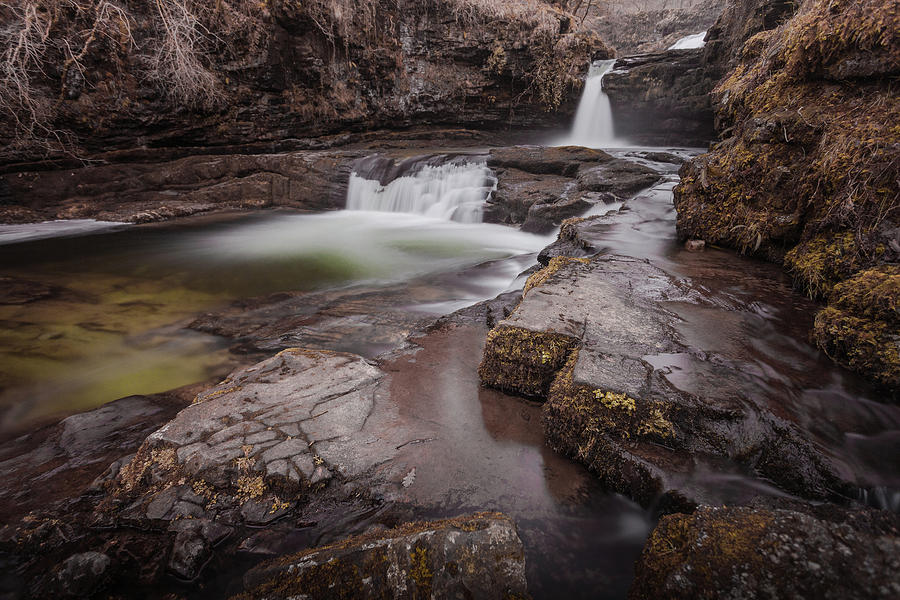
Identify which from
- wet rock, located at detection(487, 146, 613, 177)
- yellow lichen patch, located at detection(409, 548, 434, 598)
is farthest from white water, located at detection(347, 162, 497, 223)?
yellow lichen patch, located at detection(409, 548, 434, 598)

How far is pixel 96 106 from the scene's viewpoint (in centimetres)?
955

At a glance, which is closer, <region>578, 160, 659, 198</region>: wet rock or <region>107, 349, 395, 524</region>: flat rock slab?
<region>107, 349, 395, 524</region>: flat rock slab

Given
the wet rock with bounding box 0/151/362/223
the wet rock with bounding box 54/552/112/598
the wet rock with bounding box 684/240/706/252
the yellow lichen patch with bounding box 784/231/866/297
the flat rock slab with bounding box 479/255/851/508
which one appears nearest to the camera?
the wet rock with bounding box 54/552/112/598

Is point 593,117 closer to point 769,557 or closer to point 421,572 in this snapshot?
point 769,557

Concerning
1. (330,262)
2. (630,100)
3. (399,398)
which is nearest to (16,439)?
(399,398)

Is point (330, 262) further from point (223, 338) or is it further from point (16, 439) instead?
point (16, 439)

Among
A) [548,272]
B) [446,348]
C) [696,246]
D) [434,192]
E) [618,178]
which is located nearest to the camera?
[446,348]

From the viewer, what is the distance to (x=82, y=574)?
1.61 meters

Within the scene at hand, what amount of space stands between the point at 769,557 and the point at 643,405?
31.0 inches

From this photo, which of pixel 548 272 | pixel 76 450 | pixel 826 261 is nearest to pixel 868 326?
→ pixel 826 261

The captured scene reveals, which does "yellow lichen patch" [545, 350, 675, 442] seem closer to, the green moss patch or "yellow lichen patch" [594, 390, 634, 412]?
"yellow lichen patch" [594, 390, 634, 412]

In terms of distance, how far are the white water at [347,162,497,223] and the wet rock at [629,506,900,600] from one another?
8692 millimetres

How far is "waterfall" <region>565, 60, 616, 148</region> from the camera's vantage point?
14539 millimetres

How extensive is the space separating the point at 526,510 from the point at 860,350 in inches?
81.3
